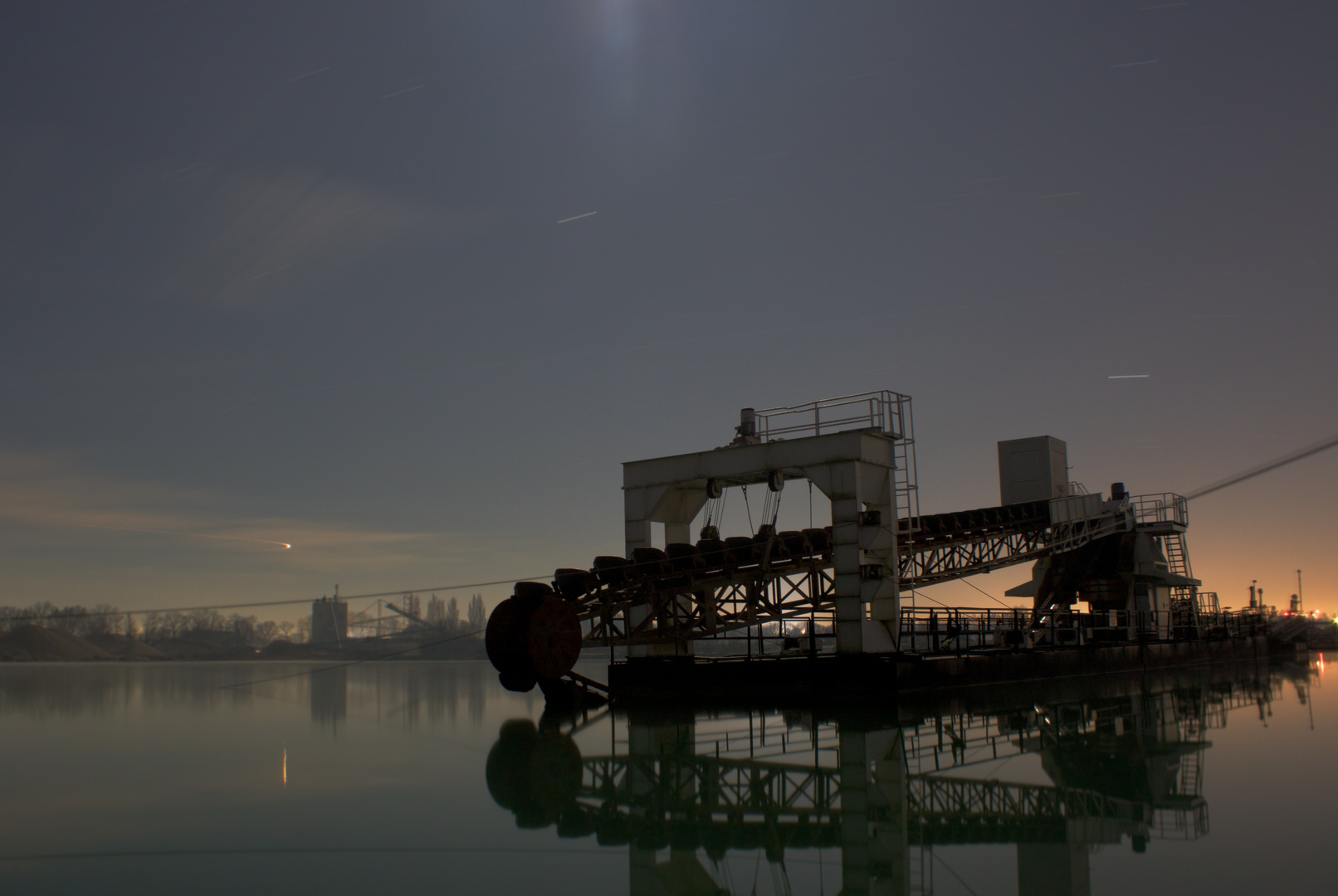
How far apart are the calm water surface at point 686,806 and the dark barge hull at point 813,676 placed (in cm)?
354

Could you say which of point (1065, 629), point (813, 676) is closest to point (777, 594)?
point (813, 676)

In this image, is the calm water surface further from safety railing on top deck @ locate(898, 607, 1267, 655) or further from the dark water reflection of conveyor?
safety railing on top deck @ locate(898, 607, 1267, 655)

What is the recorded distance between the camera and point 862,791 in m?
11.7

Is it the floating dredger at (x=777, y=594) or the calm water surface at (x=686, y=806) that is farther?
the floating dredger at (x=777, y=594)

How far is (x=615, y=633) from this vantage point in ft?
88.2

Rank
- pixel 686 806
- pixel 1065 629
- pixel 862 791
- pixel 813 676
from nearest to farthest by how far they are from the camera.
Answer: pixel 686 806 → pixel 862 791 → pixel 813 676 → pixel 1065 629

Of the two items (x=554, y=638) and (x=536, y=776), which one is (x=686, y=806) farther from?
(x=554, y=638)

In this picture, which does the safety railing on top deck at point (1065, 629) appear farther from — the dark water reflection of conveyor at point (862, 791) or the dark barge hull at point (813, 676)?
the dark water reflection of conveyor at point (862, 791)

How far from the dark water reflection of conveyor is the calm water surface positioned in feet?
0.18

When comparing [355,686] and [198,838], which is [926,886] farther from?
[355,686]

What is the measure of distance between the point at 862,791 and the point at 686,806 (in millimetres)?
2284

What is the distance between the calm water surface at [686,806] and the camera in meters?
7.89

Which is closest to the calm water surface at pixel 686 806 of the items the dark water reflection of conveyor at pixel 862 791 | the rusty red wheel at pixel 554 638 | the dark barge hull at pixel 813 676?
the dark water reflection of conveyor at pixel 862 791

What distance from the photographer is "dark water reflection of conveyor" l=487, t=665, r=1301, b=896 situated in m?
8.50
